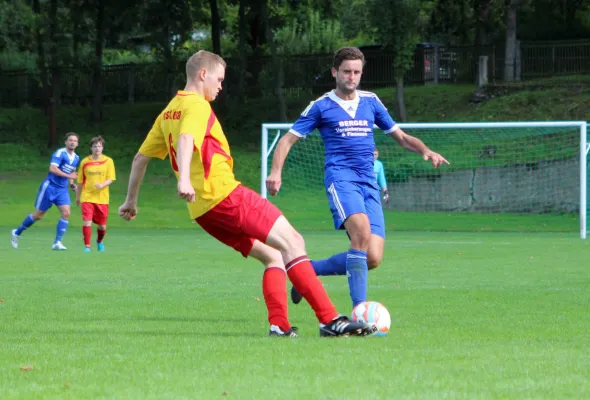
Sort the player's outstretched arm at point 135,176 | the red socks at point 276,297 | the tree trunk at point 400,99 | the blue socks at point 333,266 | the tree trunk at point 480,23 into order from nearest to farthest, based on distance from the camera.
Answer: the red socks at point 276,297 → the player's outstretched arm at point 135,176 → the blue socks at point 333,266 → the tree trunk at point 400,99 → the tree trunk at point 480,23

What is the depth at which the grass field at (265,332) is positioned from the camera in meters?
5.24

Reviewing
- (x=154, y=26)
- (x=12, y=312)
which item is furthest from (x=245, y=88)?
(x=12, y=312)

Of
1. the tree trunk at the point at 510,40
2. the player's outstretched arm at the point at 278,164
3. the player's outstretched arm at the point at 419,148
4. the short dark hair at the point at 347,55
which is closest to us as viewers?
the player's outstretched arm at the point at 278,164

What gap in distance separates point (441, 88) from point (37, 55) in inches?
578

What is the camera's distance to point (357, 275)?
8359 millimetres

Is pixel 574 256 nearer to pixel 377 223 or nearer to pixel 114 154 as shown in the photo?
pixel 377 223

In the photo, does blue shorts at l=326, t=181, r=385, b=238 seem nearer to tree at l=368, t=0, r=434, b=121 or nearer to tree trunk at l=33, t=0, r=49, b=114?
tree at l=368, t=0, r=434, b=121

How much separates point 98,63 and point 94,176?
2328 cm

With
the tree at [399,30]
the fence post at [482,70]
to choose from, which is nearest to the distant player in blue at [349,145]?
the tree at [399,30]

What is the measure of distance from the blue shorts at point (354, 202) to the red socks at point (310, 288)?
129 centimetres

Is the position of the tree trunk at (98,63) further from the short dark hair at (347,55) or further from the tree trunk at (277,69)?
the short dark hair at (347,55)

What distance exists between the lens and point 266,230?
7262mm

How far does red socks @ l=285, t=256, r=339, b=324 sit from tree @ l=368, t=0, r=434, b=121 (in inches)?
1202

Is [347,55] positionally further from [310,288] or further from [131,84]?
[131,84]
